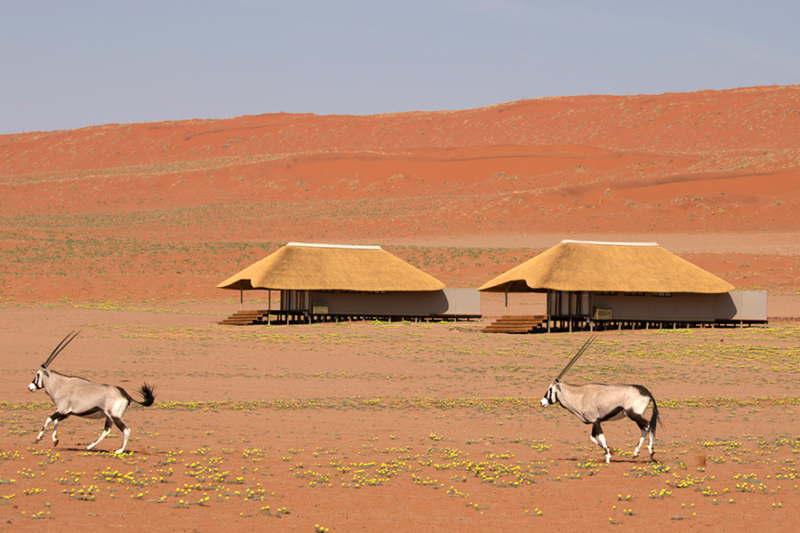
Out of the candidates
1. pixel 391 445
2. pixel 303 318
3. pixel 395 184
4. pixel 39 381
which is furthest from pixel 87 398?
pixel 395 184

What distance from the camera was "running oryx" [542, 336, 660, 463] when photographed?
11.2m

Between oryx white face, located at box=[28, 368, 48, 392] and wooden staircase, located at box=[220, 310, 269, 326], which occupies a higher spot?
oryx white face, located at box=[28, 368, 48, 392]

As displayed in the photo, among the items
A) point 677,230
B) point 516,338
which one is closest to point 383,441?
point 516,338

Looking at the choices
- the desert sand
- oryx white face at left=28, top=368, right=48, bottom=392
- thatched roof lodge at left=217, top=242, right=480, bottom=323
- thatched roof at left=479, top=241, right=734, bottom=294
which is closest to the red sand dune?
the desert sand

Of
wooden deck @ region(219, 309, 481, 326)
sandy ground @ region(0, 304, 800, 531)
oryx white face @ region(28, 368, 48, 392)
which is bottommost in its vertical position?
sandy ground @ region(0, 304, 800, 531)

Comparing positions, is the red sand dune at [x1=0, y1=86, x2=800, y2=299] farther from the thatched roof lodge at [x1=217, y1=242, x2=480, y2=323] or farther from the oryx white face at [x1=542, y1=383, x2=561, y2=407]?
the oryx white face at [x1=542, y1=383, x2=561, y2=407]

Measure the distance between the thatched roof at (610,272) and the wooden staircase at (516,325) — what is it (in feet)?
4.24

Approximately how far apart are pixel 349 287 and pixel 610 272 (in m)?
10.9

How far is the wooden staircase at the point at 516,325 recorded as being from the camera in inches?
1358

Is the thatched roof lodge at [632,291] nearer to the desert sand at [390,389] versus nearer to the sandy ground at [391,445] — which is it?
the desert sand at [390,389]

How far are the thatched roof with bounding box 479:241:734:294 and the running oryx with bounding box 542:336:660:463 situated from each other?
77.5 ft

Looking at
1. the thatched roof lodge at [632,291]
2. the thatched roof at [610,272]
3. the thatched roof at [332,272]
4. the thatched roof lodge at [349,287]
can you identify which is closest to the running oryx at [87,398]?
the thatched roof at [610,272]

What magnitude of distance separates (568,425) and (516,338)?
1660 centimetres

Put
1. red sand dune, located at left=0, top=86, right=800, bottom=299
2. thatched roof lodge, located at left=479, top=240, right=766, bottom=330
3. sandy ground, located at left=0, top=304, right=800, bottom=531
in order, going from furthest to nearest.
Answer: red sand dune, located at left=0, top=86, right=800, bottom=299
thatched roof lodge, located at left=479, top=240, right=766, bottom=330
sandy ground, located at left=0, top=304, right=800, bottom=531
